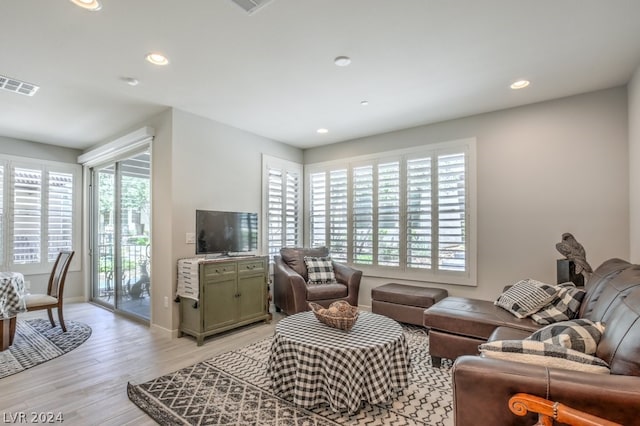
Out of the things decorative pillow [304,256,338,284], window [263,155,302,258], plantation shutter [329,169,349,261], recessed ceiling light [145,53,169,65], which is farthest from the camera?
plantation shutter [329,169,349,261]

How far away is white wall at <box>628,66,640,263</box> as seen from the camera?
2.82 m

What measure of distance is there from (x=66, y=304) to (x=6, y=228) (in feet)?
4.79

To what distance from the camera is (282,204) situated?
515cm

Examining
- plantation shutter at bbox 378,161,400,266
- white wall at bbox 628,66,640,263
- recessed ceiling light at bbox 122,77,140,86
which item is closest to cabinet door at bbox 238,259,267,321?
plantation shutter at bbox 378,161,400,266

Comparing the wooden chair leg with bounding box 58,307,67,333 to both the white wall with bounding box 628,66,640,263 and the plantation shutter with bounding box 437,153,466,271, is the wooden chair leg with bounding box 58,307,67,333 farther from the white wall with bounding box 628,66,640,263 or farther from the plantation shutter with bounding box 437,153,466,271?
the white wall with bounding box 628,66,640,263

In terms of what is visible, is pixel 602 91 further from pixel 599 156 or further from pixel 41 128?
pixel 41 128

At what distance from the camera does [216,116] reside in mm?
4008

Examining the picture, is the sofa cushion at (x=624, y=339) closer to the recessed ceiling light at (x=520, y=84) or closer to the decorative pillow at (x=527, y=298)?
the decorative pillow at (x=527, y=298)

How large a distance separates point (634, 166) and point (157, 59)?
4.36m

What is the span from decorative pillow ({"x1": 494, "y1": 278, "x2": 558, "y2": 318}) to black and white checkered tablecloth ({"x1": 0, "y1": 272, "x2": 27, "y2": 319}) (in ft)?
15.7

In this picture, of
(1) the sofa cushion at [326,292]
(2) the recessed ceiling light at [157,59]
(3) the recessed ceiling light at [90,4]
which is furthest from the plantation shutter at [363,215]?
(3) the recessed ceiling light at [90,4]

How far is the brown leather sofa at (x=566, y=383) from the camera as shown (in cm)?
111

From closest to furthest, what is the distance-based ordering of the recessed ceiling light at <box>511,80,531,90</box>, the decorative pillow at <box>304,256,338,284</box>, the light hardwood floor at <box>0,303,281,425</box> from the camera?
the light hardwood floor at <box>0,303,281,425</box> < the recessed ceiling light at <box>511,80,531,90</box> < the decorative pillow at <box>304,256,338,284</box>

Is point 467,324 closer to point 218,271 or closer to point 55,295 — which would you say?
point 218,271
